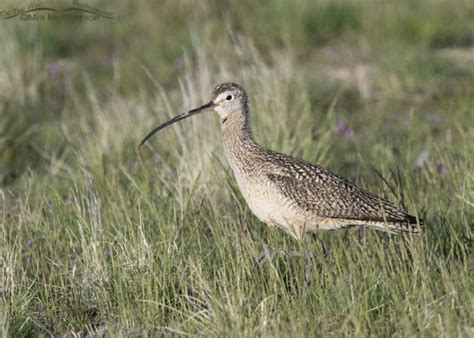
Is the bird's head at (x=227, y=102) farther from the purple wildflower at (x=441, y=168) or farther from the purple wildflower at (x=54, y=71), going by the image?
the purple wildflower at (x=54, y=71)

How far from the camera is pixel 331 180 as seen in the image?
20.6ft

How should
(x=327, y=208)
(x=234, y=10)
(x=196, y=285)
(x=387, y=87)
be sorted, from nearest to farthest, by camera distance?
(x=196, y=285)
(x=327, y=208)
(x=387, y=87)
(x=234, y=10)

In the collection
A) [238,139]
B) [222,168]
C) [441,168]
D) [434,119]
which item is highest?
[238,139]

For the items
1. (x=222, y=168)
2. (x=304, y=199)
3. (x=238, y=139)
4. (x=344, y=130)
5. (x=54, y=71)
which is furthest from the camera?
(x=54, y=71)

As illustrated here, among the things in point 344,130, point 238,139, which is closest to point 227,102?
point 238,139

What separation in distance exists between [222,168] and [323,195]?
3.91 ft

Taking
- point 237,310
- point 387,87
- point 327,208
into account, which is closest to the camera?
point 237,310

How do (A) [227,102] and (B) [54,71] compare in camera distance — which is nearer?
(A) [227,102]

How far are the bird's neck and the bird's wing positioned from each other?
0.87 ft

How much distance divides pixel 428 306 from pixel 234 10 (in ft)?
27.8

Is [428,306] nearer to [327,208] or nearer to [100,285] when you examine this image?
[327,208]

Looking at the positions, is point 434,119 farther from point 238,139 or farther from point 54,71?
point 54,71

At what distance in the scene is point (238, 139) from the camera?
6.50m

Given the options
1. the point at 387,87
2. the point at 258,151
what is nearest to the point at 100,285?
the point at 258,151
